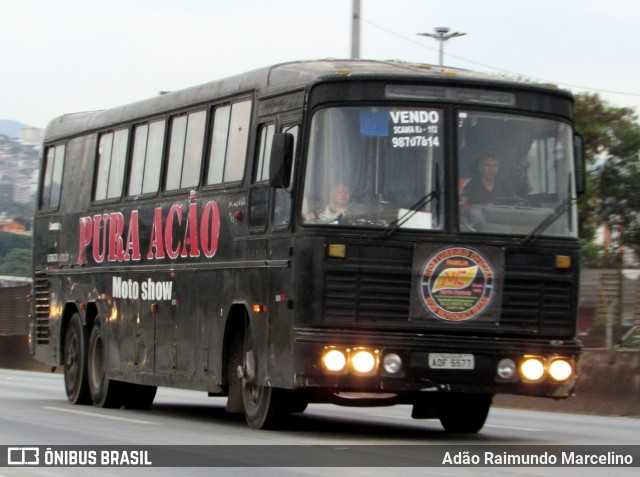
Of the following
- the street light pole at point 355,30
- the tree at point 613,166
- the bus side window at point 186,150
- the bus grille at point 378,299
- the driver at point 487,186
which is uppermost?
the tree at point 613,166

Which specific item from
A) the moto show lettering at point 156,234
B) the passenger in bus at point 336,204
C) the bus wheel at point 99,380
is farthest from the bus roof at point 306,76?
the bus wheel at point 99,380

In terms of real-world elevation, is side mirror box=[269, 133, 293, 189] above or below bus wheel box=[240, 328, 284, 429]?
above

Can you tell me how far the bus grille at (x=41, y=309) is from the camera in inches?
904

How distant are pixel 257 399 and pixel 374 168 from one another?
115 inches

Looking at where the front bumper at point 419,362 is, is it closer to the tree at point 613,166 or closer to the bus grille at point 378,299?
the bus grille at point 378,299

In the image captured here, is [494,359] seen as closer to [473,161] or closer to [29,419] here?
[473,161]

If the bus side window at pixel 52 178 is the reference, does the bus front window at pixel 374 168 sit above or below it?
below

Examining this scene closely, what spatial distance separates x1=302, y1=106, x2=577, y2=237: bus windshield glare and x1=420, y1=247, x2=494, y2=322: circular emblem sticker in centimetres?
27

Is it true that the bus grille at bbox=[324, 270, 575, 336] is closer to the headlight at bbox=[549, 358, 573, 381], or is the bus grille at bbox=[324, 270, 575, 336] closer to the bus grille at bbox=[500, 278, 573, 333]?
the bus grille at bbox=[500, 278, 573, 333]

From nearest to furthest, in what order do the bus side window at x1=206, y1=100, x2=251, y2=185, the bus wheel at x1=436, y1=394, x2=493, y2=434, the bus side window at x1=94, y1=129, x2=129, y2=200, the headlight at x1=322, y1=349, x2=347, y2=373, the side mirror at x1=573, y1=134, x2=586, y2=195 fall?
the headlight at x1=322, y1=349, x2=347, y2=373 < the side mirror at x1=573, y1=134, x2=586, y2=195 < the bus wheel at x1=436, y1=394, x2=493, y2=434 < the bus side window at x1=206, y1=100, x2=251, y2=185 < the bus side window at x1=94, y1=129, x2=129, y2=200

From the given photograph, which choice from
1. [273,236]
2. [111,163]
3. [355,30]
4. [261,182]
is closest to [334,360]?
[273,236]

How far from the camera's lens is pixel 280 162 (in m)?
14.7

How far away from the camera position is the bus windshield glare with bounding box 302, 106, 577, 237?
14.5 metres

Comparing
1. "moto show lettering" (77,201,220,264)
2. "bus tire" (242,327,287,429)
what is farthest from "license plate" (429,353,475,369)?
"moto show lettering" (77,201,220,264)
